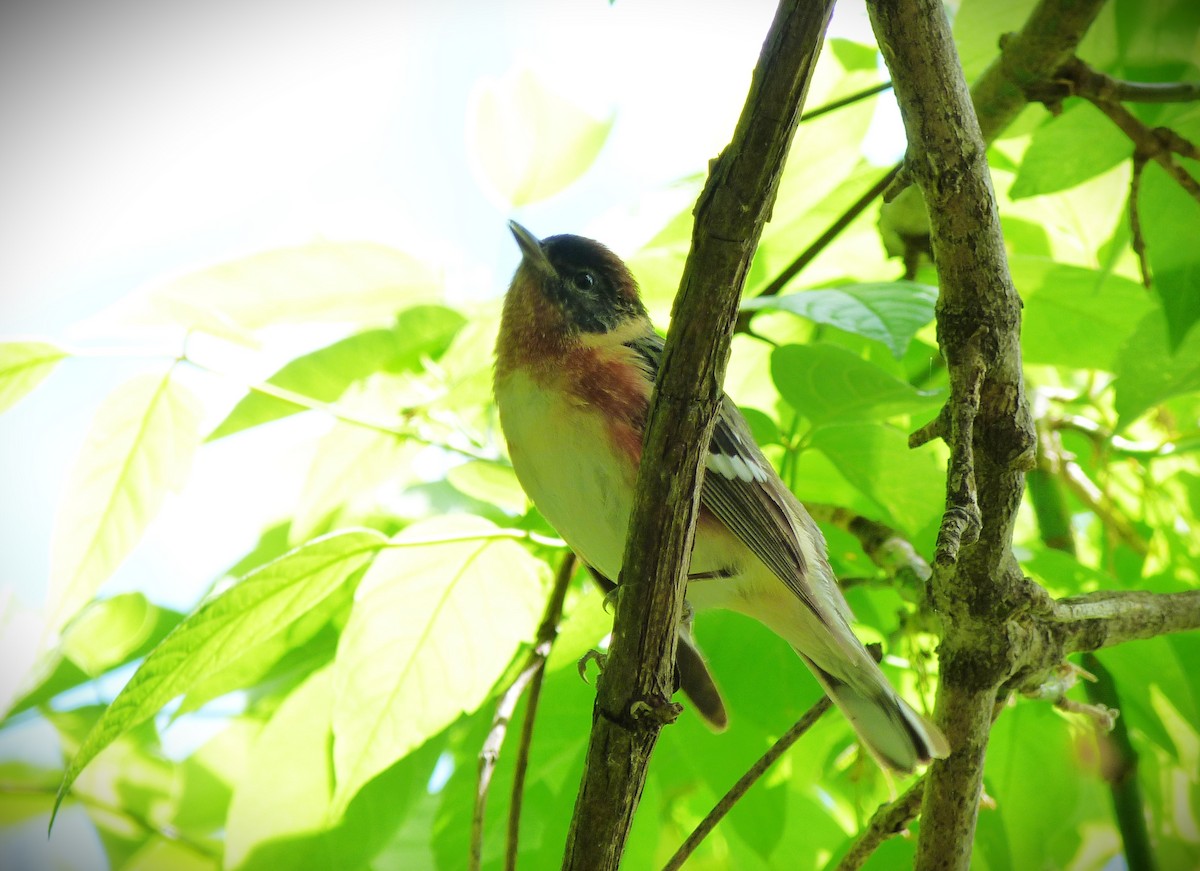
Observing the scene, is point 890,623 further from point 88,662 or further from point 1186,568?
point 88,662

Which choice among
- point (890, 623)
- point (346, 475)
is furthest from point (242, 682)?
point (890, 623)

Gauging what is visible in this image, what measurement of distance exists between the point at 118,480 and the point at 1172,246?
1.95 m

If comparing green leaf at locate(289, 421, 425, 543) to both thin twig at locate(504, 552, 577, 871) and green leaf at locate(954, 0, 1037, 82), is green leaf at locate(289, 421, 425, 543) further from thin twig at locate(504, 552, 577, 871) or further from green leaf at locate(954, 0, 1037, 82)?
green leaf at locate(954, 0, 1037, 82)

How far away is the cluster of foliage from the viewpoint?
162cm

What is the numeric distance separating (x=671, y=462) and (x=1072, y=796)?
1205 millimetres

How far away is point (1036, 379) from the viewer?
7.75 ft

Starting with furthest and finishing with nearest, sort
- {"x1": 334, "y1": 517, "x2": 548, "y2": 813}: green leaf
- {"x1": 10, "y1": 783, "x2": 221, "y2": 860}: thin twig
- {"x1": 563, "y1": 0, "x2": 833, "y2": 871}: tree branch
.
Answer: {"x1": 10, "y1": 783, "x2": 221, "y2": 860}: thin twig → {"x1": 334, "y1": 517, "x2": 548, "y2": 813}: green leaf → {"x1": 563, "y1": 0, "x2": 833, "y2": 871}: tree branch

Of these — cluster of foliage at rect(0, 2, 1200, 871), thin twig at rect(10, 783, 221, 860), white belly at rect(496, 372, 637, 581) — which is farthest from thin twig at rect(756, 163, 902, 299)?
thin twig at rect(10, 783, 221, 860)

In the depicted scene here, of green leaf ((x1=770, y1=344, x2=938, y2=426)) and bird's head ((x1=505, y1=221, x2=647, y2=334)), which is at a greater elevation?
bird's head ((x1=505, y1=221, x2=647, y2=334))

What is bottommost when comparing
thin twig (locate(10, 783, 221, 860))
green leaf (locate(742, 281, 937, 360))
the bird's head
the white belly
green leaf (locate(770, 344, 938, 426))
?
thin twig (locate(10, 783, 221, 860))

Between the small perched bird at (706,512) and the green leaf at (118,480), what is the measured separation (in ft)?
2.12

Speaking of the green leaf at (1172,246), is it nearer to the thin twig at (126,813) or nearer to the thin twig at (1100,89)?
the thin twig at (1100,89)

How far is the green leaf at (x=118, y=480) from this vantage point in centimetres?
168

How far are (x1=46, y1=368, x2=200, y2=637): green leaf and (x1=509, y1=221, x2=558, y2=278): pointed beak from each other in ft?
2.60
